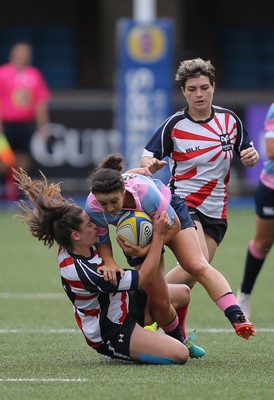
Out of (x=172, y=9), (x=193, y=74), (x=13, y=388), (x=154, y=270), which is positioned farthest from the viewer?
(x=172, y=9)

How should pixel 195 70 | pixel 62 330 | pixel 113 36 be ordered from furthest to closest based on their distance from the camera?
1. pixel 113 36
2. pixel 62 330
3. pixel 195 70

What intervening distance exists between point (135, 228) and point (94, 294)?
0.46 meters

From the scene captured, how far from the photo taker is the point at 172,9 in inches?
919

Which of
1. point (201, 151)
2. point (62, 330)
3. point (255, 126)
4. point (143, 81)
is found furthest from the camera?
point (255, 126)

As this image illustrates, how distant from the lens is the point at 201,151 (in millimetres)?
7703

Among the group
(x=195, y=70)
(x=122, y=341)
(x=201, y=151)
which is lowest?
(x=122, y=341)

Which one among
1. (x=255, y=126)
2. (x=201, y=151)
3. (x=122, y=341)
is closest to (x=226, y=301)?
(x=122, y=341)

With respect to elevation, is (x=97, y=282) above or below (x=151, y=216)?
below

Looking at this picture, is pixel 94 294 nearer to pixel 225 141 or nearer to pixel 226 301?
pixel 226 301

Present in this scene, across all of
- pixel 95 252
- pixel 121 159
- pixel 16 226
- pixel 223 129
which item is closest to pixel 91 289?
pixel 95 252

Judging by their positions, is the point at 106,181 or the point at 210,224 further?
the point at 210,224

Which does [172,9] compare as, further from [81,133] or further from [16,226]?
[16,226]

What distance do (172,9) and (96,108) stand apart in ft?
19.7

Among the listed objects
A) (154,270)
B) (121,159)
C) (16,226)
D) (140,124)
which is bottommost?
(16,226)
